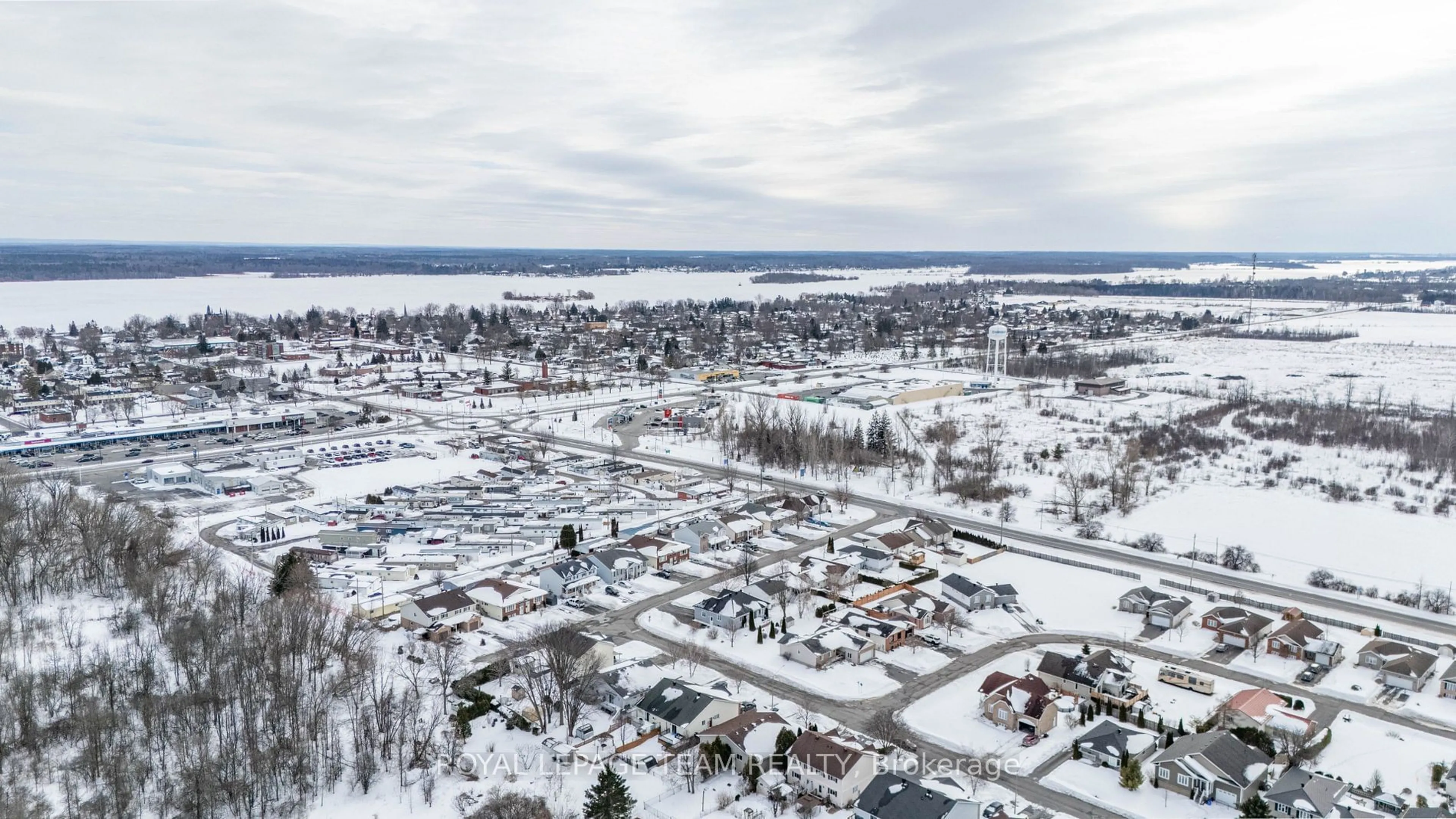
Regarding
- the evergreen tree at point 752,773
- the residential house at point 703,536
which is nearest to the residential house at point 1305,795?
the evergreen tree at point 752,773

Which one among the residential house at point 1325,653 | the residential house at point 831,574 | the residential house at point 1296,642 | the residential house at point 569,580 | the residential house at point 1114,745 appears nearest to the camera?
the residential house at point 1114,745

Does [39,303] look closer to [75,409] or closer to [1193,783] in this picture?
[75,409]

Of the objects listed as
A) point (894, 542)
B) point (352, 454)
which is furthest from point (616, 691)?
point (352, 454)

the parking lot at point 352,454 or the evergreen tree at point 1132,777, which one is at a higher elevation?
the evergreen tree at point 1132,777

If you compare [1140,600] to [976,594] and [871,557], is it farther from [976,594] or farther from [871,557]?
[871,557]

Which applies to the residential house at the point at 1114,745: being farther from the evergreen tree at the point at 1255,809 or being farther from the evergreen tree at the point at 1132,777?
the evergreen tree at the point at 1255,809

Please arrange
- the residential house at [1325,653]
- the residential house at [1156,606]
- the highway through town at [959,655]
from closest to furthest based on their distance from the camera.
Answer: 1. the highway through town at [959,655]
2. the residential house at [1325,653]
3. the residential house at [1156,606]
